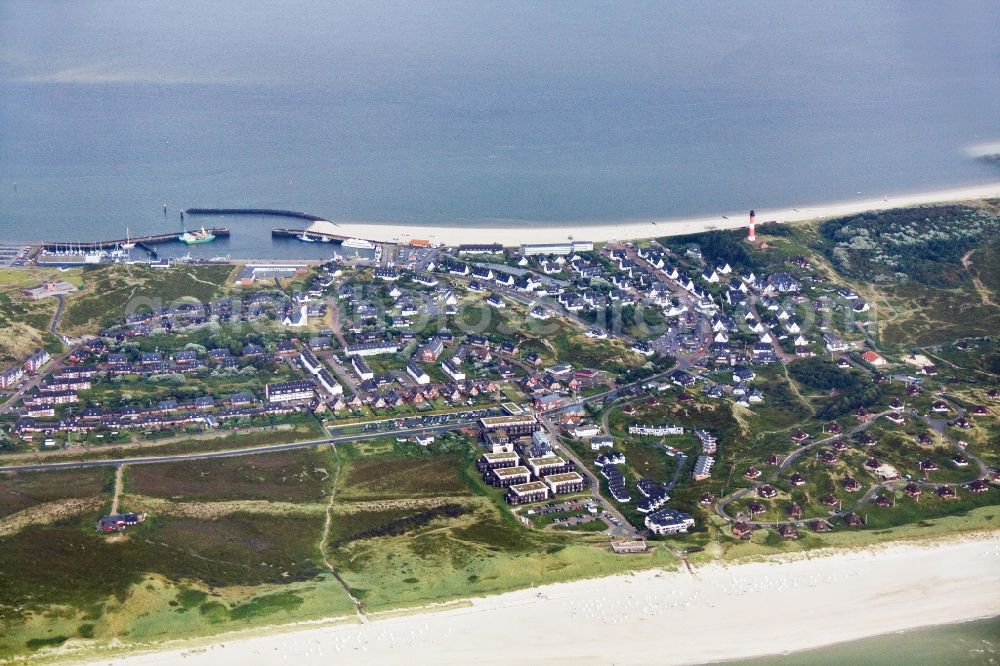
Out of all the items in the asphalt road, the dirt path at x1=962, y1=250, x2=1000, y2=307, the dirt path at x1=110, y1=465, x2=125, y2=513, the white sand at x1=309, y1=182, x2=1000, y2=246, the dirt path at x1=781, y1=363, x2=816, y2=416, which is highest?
the white sand at x1=309, y1=182, x2=1000, y2=246

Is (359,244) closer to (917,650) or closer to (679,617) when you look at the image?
(679,617)

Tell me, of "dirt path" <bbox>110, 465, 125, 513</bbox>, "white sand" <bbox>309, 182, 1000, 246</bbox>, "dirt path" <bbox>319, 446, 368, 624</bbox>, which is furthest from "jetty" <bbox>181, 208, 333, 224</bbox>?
"dirt path" <bbox>110, 465, 125, 513</bbox>

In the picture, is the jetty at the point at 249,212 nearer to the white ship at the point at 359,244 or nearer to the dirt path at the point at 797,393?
the white ship at the point at 359,244

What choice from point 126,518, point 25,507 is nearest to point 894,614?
point 126,518

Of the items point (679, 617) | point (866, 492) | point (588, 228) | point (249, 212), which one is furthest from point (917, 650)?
point (249, 212)

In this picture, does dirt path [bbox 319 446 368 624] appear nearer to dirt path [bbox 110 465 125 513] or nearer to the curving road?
dirt path [bbox 110 465 125 513]

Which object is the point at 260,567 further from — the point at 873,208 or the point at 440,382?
the point at 873,208
